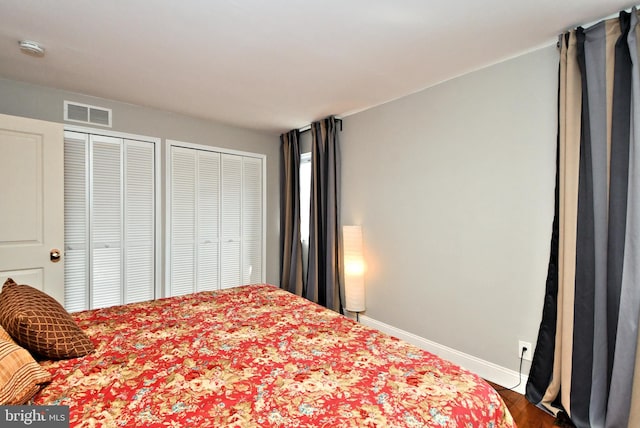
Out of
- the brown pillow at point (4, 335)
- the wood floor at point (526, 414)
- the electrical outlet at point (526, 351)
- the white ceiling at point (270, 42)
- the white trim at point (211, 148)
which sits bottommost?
the wood floor at point (526, 414)

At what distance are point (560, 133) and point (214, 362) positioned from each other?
7.78ft

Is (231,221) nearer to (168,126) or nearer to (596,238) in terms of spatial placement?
(168,126)

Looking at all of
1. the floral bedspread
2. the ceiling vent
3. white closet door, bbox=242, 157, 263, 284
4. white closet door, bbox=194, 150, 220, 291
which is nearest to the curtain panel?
the floral bedspread

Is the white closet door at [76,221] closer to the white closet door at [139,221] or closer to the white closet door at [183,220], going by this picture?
the white closet door at [139,221]

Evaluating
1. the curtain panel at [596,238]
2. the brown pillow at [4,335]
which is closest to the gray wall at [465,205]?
the curtain panel at [596,238]

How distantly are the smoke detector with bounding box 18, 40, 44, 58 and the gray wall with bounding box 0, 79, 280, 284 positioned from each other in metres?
0.83

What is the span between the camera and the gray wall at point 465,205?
2293 mm

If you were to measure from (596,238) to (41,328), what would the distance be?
283cm

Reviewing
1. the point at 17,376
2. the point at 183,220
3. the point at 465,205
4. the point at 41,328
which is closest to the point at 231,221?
the point at 183,220

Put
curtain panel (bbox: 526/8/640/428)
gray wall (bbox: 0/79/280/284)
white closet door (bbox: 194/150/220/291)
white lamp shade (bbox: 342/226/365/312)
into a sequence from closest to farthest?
curtain panel (bbox: 526/8/640/428) < gray wall (bbox: 0/79/280/284) < white lamp shade (bbox: 342/226/365/312) < white closet door (bbox: 194/150/220/291)

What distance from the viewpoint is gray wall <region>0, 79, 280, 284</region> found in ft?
9.66

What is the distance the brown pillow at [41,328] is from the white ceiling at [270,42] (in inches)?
62.5

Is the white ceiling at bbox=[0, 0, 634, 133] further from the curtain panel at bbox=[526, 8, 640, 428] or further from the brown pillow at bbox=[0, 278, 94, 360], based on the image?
the brown pillow at bbox=[0, 278, 94, 360]

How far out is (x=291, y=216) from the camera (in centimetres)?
448
